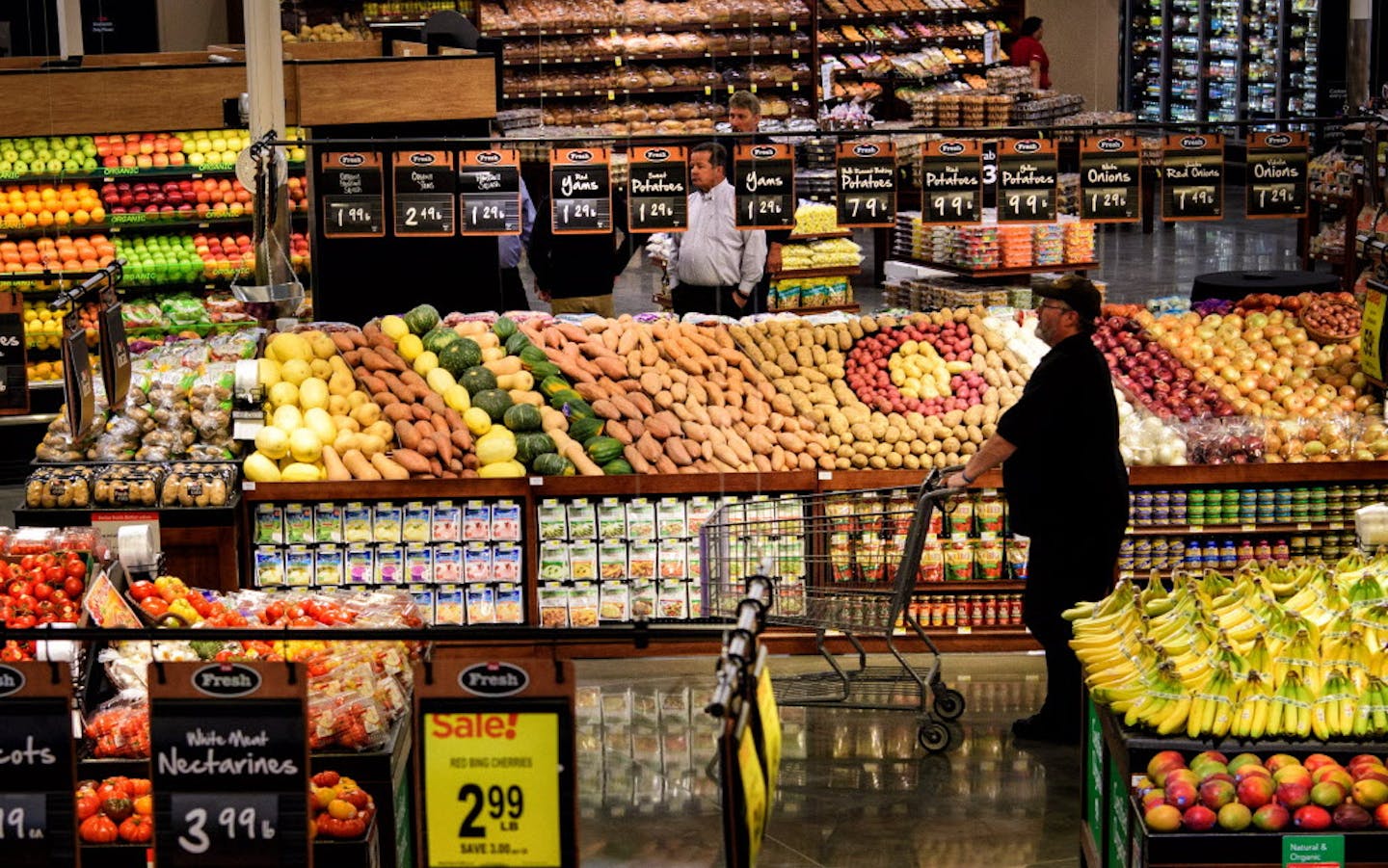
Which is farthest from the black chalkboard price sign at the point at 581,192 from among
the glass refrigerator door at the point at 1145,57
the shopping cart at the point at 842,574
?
the glass refrigerator door at the point at 1145,57

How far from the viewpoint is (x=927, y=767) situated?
670 centimetres

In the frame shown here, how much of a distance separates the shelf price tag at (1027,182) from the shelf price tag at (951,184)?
15 centimetres

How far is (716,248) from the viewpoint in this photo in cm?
1037

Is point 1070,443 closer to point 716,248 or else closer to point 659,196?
point 659,196

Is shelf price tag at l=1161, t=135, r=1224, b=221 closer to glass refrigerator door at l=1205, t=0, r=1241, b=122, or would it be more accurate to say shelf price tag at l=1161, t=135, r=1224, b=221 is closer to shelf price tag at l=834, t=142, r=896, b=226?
shelf price tag at l=834, t=142, r=896, b=226

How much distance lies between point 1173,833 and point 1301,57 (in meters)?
20.4

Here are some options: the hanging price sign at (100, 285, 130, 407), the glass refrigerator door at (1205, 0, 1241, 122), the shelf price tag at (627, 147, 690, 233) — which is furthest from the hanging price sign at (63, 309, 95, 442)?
the glass refrigerator door at (1205, 0, 1241, 122)

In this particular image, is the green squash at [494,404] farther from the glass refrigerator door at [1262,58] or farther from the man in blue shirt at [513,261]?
the glass refrigerator door at [1262,58]

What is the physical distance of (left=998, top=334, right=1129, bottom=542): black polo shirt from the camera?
660cm

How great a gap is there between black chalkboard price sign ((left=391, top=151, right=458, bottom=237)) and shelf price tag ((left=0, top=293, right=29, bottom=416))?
176 cm

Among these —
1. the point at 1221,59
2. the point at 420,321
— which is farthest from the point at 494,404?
the point at 1221,59

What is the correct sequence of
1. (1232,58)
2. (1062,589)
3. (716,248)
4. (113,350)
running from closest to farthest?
(1062,589), (113,350), (716,248), (1232,58)

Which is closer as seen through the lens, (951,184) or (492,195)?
(492,195)

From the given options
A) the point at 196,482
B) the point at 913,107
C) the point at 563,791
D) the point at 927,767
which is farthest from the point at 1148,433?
the point at 913,107
